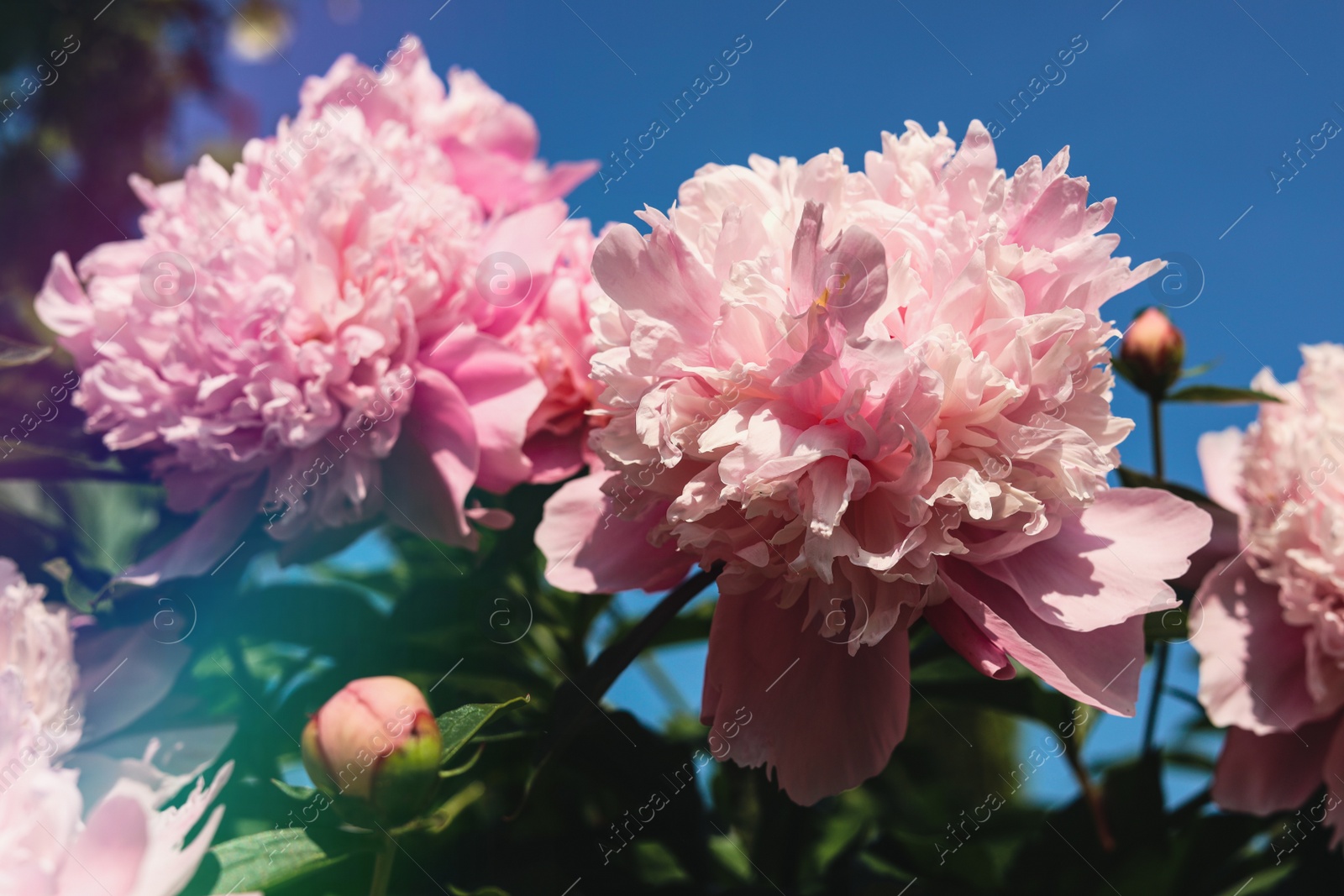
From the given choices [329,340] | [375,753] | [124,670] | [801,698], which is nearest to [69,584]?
[124,670]

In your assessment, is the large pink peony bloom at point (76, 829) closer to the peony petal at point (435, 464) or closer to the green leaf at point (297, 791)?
the green leaf at point (297, 791)

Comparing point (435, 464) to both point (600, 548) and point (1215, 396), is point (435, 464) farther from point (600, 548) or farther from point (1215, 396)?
point (1215, 396)

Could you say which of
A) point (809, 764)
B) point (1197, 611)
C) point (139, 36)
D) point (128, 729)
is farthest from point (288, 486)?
point (139, 36)

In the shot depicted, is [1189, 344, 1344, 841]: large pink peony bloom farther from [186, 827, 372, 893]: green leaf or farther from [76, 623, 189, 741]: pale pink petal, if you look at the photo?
[76, 623, 189, 741]: pale pink petal

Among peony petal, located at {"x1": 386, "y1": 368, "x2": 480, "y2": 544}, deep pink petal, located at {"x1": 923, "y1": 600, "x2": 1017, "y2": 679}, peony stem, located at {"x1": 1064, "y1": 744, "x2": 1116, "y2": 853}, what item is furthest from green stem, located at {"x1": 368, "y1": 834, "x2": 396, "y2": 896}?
peony stem, located at {"x1": 1064, "y1": 744, "x2": 1116, "y2": 853}

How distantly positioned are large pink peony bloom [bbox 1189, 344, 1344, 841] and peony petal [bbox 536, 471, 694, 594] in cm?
47

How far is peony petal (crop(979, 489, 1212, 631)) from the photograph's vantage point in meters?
0.55

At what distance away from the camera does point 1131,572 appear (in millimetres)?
576

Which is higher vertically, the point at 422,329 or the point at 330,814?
the point at 422,329

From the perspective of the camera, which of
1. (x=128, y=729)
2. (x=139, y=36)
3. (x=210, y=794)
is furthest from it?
(x=139, y=36)

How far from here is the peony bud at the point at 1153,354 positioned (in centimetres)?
85

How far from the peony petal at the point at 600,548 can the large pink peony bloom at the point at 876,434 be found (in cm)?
2

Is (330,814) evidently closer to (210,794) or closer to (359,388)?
(210,794)

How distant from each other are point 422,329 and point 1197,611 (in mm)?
698
